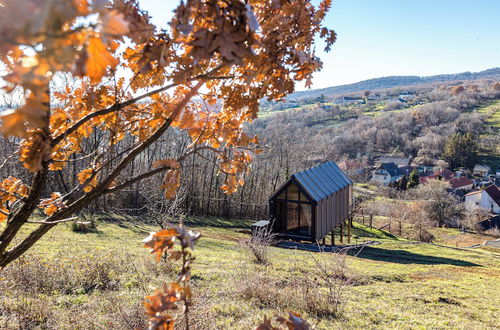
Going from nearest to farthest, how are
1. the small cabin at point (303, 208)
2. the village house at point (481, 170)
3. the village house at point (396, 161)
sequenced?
the small cabin at point (303, 208)
the village house at point (481, 170)
the village house at point (396, 161)

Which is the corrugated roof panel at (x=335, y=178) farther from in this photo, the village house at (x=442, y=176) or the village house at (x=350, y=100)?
the village house at (x=350, y=100)

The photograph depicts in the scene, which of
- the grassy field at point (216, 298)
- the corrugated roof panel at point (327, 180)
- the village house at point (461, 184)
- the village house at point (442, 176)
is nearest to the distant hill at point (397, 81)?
the village house at point (442, 176)

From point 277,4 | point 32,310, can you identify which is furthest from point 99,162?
point 32,310

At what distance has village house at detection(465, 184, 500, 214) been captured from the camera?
44281 millimetres

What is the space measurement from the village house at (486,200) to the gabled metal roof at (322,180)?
32.9m

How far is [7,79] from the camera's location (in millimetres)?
744

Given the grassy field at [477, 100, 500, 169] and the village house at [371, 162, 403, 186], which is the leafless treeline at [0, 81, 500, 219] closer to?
the grassy field at [477, 100, 500, 169]

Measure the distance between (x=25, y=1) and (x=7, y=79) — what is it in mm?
189

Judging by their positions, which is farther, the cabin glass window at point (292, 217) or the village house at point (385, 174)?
the village house at point (385, 174)

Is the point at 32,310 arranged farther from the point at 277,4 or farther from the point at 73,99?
the point at 277,4

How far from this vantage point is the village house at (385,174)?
62306 mm

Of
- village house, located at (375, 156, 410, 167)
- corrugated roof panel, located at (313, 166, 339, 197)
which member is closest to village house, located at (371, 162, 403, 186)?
village house, located at (375, 156, 410, 167)

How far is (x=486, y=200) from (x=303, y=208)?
40280 millimetres

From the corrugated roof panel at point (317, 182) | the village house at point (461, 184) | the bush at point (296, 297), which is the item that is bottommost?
the village house at point (461, 184)
